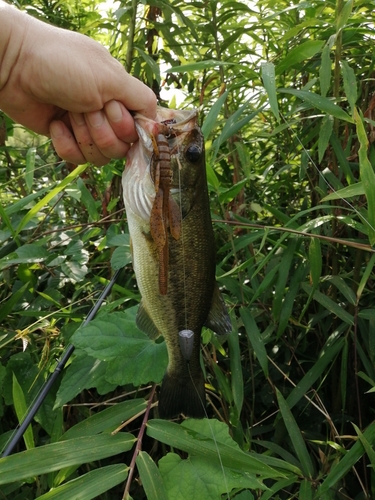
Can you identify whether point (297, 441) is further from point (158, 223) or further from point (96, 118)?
point (96, 118)

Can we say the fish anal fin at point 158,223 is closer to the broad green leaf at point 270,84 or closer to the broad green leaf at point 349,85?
the broad green leaf at point 270,84

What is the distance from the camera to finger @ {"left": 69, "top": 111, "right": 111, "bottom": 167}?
1.56 meters

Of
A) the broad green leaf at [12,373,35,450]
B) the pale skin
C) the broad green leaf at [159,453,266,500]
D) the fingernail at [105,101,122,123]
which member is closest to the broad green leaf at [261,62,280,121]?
the pale skin

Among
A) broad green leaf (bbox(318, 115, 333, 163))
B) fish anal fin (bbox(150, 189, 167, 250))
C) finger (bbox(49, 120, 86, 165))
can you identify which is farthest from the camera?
broad green leaf (bbox(318, 115, 333, 163))

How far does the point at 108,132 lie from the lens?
4.90 ft

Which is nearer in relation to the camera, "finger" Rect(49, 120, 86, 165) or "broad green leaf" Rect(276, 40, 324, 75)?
"finger" Rect(49, 120, 86, 165)

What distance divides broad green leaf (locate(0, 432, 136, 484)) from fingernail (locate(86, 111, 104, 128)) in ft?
2.84

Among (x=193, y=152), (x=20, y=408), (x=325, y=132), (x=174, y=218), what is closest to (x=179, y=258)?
(x=174, y=218)

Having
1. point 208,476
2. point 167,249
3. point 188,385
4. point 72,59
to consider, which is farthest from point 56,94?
point 208,476

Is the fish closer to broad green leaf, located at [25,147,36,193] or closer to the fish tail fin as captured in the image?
the fish tail fin

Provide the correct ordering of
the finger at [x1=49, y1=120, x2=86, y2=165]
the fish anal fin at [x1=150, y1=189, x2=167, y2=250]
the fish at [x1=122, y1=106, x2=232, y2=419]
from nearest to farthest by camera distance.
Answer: the fish anal fin at [x1=150, y1=189, x2=167, y2=250]
the fish at [x1=122, y1=106, x2=232, y2=419]
the finger at [x1=49, y1=120, x2=86, y2=165]

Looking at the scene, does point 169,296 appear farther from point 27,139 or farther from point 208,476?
point 27,139

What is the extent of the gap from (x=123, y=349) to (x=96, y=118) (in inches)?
26.8

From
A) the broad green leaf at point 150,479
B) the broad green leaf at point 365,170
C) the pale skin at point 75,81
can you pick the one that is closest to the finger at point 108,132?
the pale skin at point 75,81
